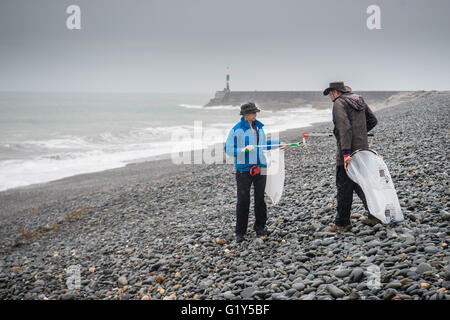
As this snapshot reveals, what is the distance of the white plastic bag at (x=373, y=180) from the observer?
16.4 feet

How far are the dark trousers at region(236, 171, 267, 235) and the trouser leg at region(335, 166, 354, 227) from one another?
1.23m

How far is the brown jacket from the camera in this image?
4918mm

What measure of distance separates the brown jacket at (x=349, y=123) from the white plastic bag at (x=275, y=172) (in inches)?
42.2

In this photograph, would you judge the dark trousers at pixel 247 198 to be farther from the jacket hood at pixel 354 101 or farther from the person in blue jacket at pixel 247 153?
the jacket hood at pixel 354 101

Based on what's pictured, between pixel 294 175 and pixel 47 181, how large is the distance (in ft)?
44.2

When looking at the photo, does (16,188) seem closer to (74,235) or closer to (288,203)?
(74,235)

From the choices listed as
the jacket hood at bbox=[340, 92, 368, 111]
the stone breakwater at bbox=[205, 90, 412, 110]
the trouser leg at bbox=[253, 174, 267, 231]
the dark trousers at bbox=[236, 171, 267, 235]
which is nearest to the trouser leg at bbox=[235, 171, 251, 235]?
the dark trousers at bbox=[236, 171, 267, 235]

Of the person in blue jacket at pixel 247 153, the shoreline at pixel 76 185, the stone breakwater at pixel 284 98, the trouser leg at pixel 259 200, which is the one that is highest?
the stone breakwater at pixel 284 98

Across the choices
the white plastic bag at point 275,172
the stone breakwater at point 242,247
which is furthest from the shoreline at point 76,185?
the white plastic bag at point 275,172

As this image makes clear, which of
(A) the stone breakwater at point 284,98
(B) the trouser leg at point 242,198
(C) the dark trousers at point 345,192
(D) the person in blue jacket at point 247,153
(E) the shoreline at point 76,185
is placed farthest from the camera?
(A) the stone breakwater at point 284,98

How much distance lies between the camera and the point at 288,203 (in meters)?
7.50

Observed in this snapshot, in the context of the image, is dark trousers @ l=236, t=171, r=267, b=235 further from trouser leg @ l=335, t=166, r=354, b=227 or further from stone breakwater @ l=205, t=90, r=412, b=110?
stone breakwater @ l=205, t=90, r=412, b=110

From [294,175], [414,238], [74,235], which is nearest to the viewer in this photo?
[414,238]

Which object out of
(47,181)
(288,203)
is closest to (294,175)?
(288,203)
